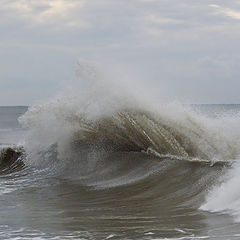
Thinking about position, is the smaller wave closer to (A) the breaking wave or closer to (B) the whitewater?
(B) the whitewater

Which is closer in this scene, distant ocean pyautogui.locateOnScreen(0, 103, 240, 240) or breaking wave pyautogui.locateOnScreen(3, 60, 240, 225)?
distant ocean pyautogui.locateOnScreen(0, 103, 240, 240)

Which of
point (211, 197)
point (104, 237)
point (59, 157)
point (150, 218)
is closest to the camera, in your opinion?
point (104, 237)

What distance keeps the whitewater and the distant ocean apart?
0.02 metres

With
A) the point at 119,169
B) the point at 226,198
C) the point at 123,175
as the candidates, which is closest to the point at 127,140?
the point at 119,169

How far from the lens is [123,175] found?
11.4 m

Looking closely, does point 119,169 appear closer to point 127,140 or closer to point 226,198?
point 127,140

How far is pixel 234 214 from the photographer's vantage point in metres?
6.66

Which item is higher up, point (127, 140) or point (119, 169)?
point (127, 140)

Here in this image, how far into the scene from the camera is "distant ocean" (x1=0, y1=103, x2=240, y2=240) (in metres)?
6.68

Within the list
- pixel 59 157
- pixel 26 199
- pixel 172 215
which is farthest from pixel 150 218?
pixel 59 157

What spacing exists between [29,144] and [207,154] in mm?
6565

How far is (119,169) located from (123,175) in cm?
52

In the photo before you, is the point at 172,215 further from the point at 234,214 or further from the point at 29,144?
the point at 29,144

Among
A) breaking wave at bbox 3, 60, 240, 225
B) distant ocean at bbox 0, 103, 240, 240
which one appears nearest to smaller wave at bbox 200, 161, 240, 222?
distant ocean at bbox 0, 103, 240, 240
